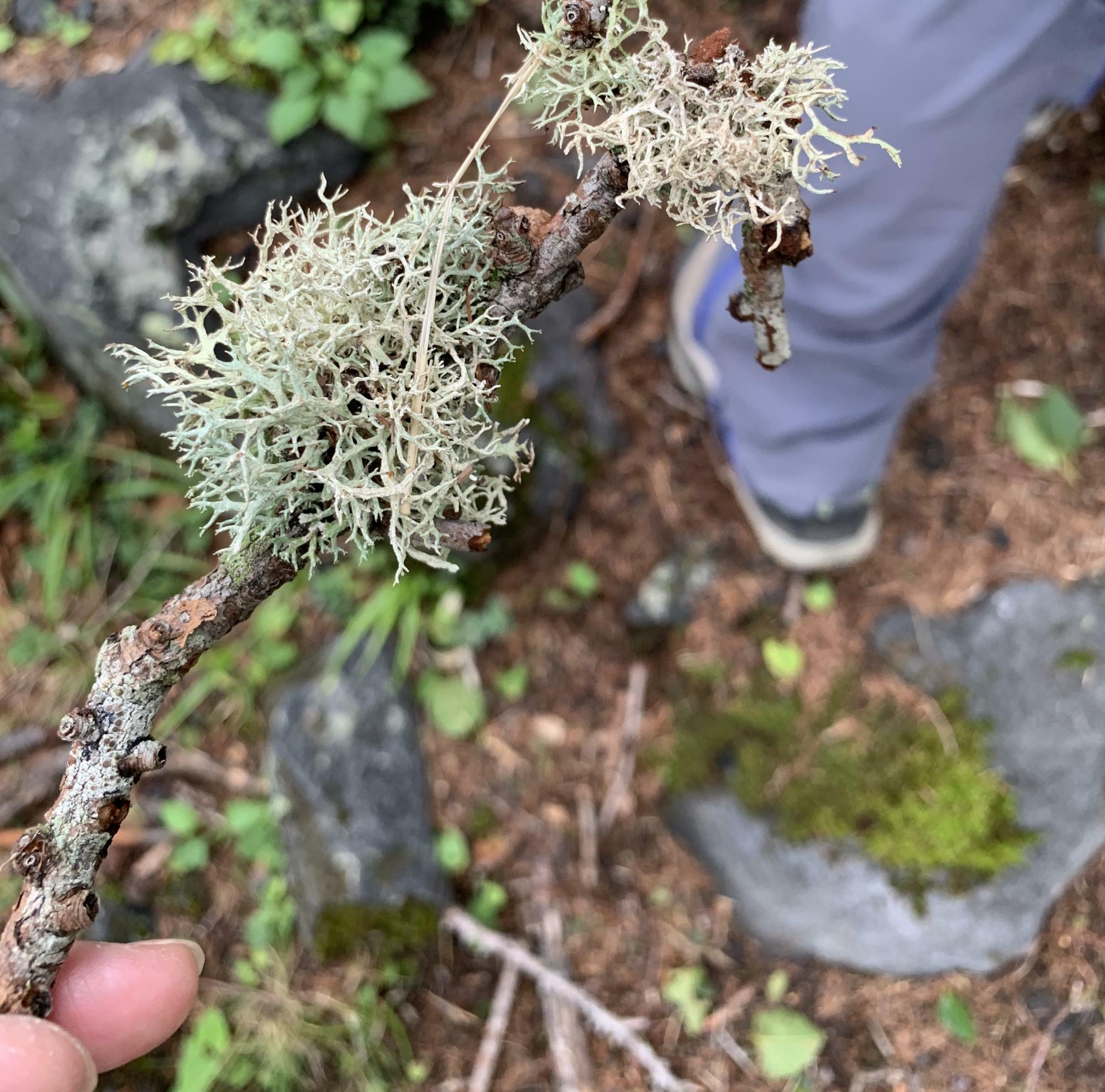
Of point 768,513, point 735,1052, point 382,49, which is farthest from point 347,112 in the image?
point 735,1052

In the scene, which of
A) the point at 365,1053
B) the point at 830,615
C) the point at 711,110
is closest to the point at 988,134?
the point at 711,110

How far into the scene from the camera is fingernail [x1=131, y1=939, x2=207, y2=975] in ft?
4.56

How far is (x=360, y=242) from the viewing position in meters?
0.94

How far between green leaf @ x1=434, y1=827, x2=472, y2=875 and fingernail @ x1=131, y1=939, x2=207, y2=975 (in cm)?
101

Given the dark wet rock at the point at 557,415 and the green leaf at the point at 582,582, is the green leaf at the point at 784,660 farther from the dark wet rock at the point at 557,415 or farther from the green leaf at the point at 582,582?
the dark wet rock at the point at 557,415

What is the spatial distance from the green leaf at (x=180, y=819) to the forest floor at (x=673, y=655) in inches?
1.9

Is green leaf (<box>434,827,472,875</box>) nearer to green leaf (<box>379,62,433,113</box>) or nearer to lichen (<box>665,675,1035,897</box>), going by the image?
lichen (<box>665,675,1035,897</box>)

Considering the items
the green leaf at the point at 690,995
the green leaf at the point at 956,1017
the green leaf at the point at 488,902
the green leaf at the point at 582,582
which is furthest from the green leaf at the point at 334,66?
the green leaf at the point at 956,1017

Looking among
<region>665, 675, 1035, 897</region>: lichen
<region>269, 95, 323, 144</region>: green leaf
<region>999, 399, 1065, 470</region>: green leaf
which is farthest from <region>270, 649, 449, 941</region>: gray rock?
<region>999, 399, 1065, 470</region>: green leaf

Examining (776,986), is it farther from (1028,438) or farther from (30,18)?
(30,18)

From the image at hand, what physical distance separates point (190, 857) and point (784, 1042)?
1747 mm

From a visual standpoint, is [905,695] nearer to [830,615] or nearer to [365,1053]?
[830,615]

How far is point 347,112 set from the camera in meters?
2.44

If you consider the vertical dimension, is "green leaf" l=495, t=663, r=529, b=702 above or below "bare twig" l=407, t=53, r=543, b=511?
below
